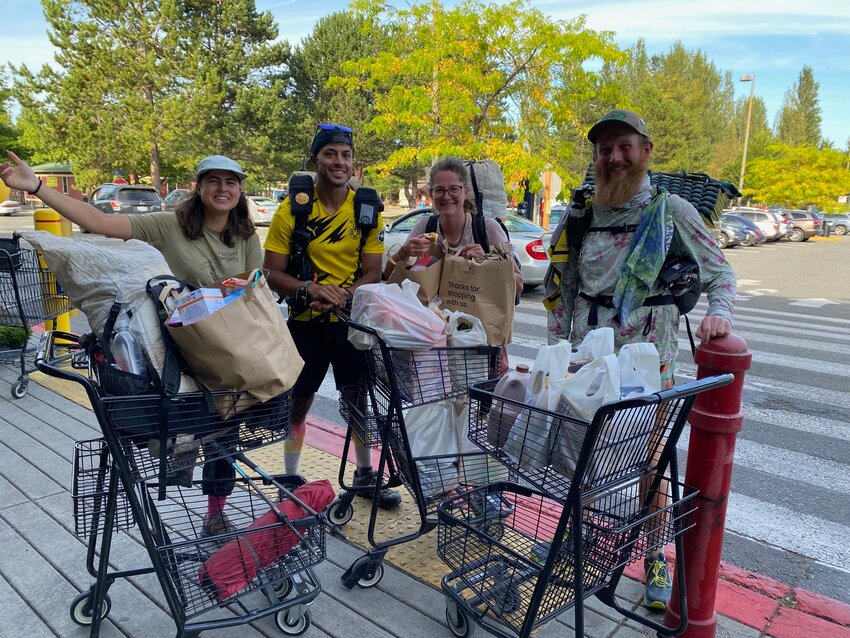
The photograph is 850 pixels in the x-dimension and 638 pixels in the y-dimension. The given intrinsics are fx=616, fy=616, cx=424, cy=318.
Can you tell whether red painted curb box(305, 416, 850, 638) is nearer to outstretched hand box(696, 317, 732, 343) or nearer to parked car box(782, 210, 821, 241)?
outstretched hand box(696, 317, 732, 343)

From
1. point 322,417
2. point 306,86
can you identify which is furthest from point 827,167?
point 322,417

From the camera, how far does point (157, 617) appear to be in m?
2.57

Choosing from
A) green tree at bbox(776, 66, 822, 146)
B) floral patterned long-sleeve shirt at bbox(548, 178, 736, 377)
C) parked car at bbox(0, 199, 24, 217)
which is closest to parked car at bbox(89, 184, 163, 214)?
parked car at bbox(0, 199, 24, 217)

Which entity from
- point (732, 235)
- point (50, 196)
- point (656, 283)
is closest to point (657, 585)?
point (656, 283)

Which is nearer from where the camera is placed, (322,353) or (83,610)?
(83,610)

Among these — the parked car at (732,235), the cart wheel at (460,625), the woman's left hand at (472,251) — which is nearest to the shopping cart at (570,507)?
the cart wheel at (460,625)

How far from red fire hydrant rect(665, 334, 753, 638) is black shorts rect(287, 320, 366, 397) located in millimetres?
1650

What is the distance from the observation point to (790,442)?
16.2ft

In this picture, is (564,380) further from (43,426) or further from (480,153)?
(480,153)

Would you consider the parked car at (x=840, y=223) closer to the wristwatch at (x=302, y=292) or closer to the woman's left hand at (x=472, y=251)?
the woman's left hand at (x=472, y=251)

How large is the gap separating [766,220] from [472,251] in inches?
1305

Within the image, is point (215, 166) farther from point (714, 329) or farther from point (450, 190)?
point (714, 329)

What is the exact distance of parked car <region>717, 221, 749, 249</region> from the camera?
1034 inches

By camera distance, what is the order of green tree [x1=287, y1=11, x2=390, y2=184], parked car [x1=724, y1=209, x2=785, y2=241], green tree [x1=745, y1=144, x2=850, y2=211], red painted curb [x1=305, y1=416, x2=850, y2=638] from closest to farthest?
red painted curb [x1=305, y1=416, x2=850, y2=638]
parked car [x1=724, y1=209, x2=785, y2=241]
green tree [x1=287, y1=11, x2=390, y2=184]
green tree [x1=745, y1=144, x2=850, y2=211]
